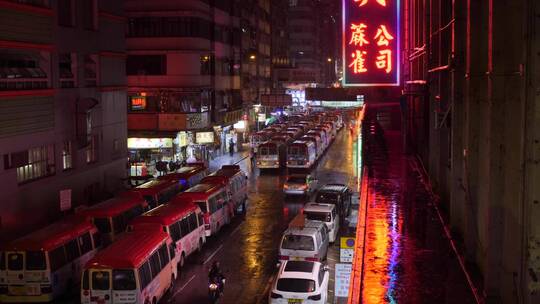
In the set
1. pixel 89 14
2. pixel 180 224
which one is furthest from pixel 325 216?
pixel 89 14

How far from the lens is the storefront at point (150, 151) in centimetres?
5031

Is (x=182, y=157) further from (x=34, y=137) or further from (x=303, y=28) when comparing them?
(x=303, y=28)

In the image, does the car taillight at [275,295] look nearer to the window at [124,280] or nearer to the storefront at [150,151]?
the window at [124,280]

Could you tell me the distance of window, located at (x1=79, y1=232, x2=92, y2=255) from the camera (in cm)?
2366

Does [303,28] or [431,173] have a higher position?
[303,28]

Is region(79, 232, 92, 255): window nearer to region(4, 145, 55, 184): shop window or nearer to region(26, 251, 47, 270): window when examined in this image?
region(26, 251, 47, 270): window

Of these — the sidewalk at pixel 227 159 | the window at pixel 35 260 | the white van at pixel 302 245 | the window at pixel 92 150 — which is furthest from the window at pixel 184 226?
the sidewalk at pixel 227 159

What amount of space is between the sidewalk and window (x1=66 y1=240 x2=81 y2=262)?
3182cm

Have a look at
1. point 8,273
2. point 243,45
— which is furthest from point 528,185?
point 243,45

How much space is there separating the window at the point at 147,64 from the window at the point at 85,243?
103 feet

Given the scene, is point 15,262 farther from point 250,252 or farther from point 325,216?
point 325,216

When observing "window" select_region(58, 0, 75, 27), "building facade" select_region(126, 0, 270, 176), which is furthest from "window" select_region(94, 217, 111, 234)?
"building facade" select_region(126, 0, 270, 176)

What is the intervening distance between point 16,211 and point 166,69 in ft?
90.5

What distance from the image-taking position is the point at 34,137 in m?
30.2
